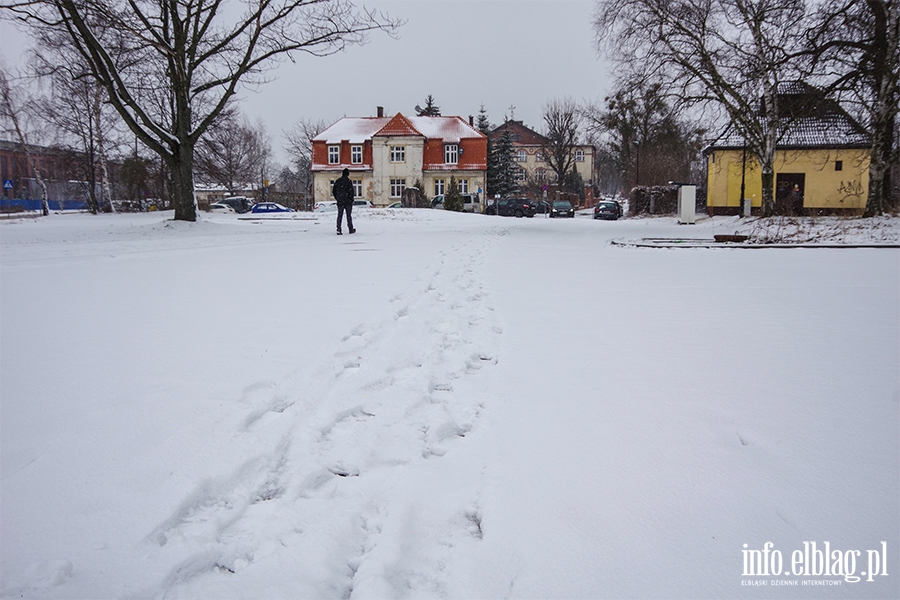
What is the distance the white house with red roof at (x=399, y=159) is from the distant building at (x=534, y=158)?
58.3 feet

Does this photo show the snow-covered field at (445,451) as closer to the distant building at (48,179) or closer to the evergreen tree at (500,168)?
the distant building at (48,179)

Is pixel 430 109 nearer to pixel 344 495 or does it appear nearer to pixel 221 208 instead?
pixel 221 208

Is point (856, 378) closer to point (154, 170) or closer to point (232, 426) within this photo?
point (232, 426)

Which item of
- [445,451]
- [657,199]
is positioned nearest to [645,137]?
[657,199]

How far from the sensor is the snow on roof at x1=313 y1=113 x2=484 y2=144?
47.3 meters

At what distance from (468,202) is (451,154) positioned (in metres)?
7.82

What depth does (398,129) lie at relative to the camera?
152 ft

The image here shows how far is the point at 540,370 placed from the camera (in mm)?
3400

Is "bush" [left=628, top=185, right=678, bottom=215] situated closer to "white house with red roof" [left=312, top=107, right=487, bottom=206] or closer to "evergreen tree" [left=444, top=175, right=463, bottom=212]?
"evergreen tree" [left=444, top=175, right=463, bottom=212]

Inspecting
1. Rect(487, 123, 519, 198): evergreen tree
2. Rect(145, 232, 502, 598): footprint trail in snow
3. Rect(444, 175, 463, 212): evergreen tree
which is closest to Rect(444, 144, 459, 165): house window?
Rect(487, 123, 519, 198): evergreen tree

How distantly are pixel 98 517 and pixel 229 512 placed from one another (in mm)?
416

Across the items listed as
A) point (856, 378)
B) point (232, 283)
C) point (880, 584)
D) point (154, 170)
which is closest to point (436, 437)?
point (880, 584)

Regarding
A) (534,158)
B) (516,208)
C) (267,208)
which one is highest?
(534,158)

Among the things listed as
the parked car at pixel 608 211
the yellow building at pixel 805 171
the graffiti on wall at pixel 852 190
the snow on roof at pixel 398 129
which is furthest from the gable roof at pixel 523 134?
the graffiti on wall at pixel 852 190
